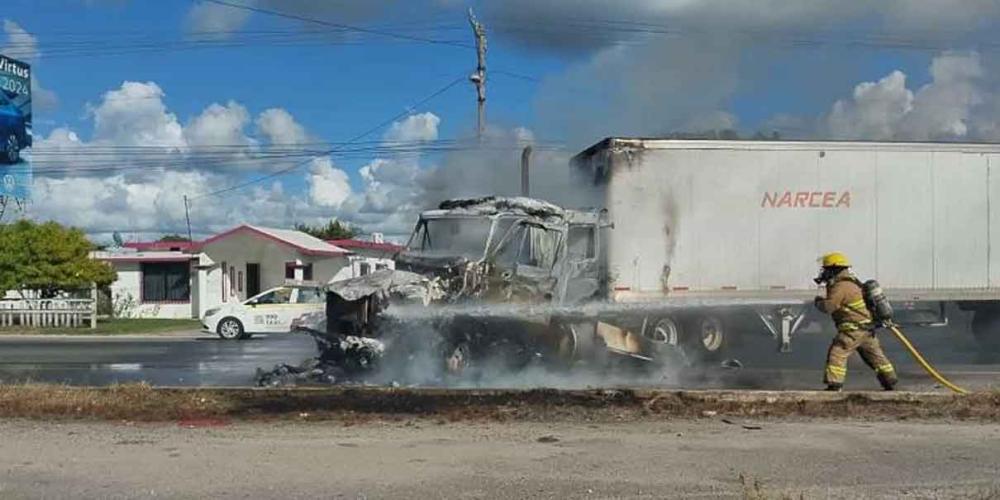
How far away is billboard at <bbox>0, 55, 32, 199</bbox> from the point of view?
38.5 metres

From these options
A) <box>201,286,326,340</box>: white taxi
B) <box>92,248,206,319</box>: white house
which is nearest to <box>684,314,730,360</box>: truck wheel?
<box>201,286,326,340</box>: white taxi

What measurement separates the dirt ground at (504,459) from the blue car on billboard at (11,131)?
110ft

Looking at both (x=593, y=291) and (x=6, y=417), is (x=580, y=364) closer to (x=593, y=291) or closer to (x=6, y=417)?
(x=593, y=291)

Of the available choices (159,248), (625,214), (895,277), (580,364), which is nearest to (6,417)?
(580,364)

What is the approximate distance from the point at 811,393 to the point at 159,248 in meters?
38.6

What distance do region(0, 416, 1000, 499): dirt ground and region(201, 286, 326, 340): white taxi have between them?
Answer: 13650 mm

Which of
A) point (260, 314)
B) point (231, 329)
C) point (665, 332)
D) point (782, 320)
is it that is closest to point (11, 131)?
point (231, 329)

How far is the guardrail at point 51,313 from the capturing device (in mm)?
29062

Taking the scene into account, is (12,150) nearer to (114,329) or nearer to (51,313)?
(51,313)

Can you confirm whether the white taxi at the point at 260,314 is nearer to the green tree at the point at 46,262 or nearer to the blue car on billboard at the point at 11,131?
the green tree at the point at 46,262

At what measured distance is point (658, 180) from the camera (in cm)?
1466

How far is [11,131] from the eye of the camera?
38.8 meters

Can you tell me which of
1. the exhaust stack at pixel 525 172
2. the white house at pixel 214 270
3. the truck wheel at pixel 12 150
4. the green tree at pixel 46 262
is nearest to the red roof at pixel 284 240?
the white house at pixel 214 270

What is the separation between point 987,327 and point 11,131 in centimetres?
3574
